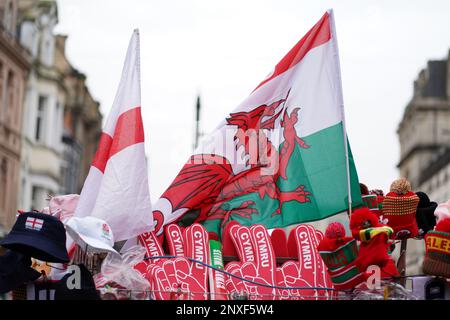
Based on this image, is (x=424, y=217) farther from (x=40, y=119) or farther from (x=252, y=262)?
(x=40, y=119)

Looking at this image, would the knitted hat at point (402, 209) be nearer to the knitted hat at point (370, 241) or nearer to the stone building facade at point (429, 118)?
the knitted hat at point (370, 241)

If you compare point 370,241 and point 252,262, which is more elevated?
point 370,241

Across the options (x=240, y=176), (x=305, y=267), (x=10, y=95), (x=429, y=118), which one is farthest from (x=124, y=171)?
(x=429, y=118)

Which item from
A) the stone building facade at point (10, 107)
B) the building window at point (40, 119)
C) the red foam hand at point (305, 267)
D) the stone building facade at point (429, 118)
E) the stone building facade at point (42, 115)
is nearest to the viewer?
the red foam hand at point (305, 267)

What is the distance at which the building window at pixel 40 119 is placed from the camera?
40469mm

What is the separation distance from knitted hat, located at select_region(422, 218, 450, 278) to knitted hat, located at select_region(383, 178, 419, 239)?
28.0 inches

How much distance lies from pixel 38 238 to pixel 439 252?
218 centimetres

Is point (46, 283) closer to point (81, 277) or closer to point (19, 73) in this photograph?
point (81, 277)

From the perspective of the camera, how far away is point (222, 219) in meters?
6.48

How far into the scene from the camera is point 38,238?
5168 millimetres

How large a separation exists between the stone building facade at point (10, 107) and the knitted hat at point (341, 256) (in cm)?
3062

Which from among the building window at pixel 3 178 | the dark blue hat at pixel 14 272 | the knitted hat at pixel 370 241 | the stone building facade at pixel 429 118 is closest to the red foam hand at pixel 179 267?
the dark blue hat at pixel 14 272
